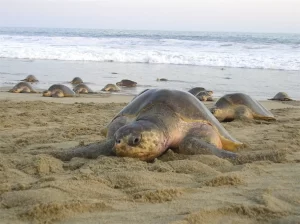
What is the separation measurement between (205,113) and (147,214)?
206 cm

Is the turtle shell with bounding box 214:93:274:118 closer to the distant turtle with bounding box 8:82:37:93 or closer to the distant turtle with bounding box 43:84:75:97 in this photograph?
the distant turtle with bounding box 43:84:75:97

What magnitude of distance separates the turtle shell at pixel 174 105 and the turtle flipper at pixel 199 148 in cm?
24

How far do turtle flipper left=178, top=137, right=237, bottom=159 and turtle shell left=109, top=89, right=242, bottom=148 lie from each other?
0.24 meters

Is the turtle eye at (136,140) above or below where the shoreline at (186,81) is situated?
above

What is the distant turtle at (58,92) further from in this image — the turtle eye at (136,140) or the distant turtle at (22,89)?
the turtle eye at (136,140)

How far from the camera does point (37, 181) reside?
2703 mm

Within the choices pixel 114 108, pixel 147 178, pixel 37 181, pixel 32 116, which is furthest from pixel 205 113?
pixel 114 108

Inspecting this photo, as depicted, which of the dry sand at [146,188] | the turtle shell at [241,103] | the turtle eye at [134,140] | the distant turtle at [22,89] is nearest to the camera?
the dry sand at [146,188]

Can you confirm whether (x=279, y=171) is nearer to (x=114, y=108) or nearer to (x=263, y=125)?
(x=263, y=125)

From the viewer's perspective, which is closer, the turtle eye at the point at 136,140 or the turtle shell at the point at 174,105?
the turtle eye at the point at 136,140

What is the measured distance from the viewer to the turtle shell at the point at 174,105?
12.6 feet

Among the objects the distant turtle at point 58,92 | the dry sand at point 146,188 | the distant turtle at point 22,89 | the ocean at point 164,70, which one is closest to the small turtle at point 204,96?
the ocean at point 164,70

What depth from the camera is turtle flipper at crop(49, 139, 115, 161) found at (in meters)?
3.52

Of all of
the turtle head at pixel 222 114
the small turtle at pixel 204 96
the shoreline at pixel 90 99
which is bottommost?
the shoreline at pixel 90 99
